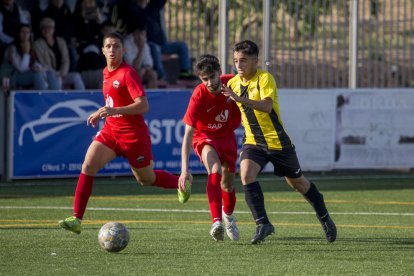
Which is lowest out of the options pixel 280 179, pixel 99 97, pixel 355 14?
pixel 280 179

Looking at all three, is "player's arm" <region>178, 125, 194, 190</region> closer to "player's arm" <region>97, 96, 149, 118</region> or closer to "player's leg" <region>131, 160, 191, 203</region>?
"player's arm" <region>97, 96, 149, 118</region>

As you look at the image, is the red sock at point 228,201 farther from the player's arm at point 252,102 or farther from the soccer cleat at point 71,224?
the soccer cleat at point 71,224

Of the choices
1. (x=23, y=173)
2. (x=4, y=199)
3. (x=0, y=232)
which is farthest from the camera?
(x=23, y=173)

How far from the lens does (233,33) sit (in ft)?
65.6

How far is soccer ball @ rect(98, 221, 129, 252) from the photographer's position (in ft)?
32.4

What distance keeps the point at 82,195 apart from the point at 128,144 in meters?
0.69

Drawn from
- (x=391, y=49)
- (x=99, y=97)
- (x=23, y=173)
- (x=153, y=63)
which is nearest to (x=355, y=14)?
(x=391, y=49)

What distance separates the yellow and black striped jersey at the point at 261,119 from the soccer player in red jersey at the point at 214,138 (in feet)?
1.01

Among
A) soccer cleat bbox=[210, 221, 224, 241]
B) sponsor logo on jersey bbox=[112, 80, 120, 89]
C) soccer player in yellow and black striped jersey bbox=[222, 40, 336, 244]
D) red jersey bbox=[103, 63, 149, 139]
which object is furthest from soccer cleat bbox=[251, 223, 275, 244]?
sponsor logo on jersey bbox=[112, 80, 120, 89]

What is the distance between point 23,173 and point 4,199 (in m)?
2.02

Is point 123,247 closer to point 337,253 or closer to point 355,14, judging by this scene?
point 337,253

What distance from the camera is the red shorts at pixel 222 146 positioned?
36.4ft

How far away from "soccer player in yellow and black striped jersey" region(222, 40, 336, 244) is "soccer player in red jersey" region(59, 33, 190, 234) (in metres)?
0.98

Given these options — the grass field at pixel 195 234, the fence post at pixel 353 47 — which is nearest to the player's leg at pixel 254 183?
the grass field at pixel 195 234
